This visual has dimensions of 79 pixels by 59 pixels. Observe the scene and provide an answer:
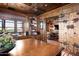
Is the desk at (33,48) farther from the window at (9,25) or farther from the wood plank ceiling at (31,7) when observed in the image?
the wood plank ceiling at (31,7)

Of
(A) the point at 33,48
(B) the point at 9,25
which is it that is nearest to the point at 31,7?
(B) the point at 9,25

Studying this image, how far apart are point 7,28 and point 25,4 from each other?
553mm

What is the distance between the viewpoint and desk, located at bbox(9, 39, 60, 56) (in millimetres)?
2418

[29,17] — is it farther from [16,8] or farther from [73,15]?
[73,15]

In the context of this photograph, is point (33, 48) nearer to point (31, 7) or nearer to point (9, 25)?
point (9, 25)

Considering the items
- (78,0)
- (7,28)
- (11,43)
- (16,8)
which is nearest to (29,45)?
(11,43)

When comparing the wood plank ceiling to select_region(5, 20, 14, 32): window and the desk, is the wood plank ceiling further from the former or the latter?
the desk

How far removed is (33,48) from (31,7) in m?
0.76

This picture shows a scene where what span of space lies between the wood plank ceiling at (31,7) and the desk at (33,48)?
542 mm

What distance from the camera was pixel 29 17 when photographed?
2463 millimetres

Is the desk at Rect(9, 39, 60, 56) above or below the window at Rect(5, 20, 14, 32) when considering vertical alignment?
below

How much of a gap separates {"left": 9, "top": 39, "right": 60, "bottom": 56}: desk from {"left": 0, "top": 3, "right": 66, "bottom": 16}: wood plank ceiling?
1.78 ft

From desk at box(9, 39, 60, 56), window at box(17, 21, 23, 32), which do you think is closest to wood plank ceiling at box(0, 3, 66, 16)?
window at box(17, 21, 23, 32)

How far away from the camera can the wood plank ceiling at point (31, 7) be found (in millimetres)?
2402
